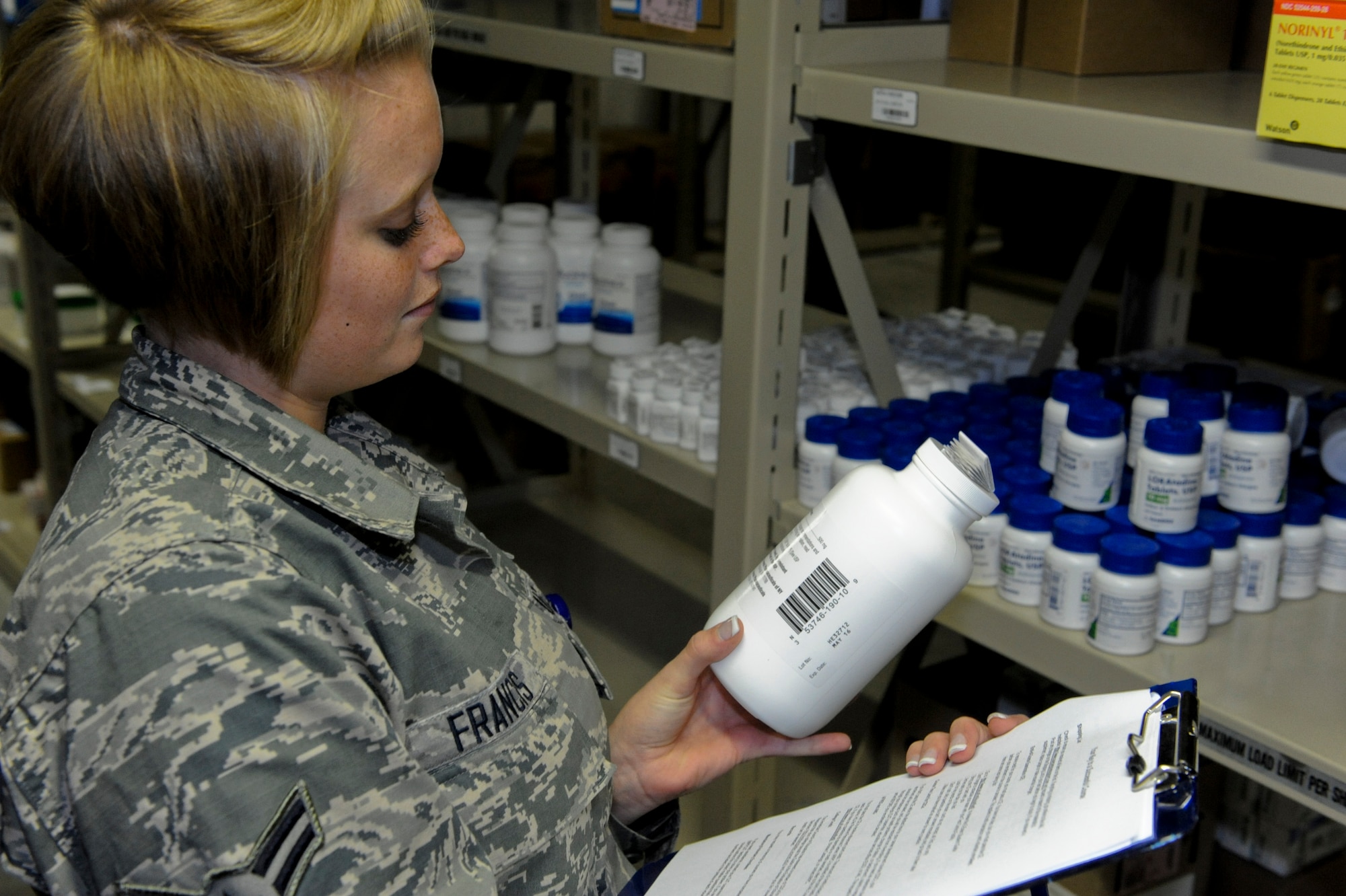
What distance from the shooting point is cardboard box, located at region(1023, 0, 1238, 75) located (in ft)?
4.22

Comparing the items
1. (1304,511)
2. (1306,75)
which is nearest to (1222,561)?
(1304,511)

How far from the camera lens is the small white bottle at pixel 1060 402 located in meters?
1.31

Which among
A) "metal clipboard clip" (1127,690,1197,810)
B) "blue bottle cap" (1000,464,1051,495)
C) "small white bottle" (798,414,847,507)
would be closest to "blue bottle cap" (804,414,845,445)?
"small white bottle" (798,414,847,507)

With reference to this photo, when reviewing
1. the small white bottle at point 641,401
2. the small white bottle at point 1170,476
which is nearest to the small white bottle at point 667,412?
the small white bottle at point 641,401

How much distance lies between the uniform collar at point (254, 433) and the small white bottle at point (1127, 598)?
2.26ft

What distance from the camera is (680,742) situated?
1077 millimetres

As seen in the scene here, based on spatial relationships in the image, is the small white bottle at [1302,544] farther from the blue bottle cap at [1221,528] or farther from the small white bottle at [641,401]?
the small white bottle at [641,401]

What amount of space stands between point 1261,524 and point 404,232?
3.03 ft

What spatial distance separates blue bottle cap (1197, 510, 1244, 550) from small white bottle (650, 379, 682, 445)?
0.64 m

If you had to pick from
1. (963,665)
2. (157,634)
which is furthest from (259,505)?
(963,665)

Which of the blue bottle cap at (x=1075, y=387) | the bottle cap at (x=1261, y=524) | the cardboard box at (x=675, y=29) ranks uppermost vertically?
the cardboard box at (x=675, y=29)

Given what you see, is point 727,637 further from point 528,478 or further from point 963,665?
point 528,478

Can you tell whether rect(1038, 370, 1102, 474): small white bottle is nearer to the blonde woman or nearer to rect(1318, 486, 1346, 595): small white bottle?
rect(1318, 486, 1346, 595): small white bottle

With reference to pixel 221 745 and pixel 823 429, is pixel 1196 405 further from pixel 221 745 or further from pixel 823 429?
pixel 221 745
